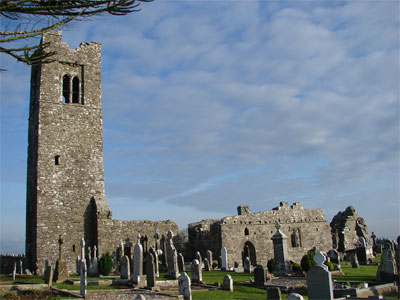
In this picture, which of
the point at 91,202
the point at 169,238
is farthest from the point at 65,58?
the point at 169,238

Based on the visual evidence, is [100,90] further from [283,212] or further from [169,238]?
[283,212]

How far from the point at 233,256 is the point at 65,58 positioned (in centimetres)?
1881

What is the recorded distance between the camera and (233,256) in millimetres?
29219

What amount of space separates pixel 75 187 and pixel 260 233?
14393mm

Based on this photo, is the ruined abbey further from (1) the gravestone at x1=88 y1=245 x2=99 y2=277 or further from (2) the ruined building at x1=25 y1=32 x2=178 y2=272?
(1) the gravestone at x1=88 y1=245 x2=99 y2=277

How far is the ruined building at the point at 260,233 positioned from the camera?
29.6 metres

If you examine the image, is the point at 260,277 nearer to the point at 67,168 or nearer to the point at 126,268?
the point at 126,268

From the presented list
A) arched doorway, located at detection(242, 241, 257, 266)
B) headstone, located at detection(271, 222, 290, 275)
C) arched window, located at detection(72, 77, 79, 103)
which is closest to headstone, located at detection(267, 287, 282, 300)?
headstone, located at detection(271, 222, 290, 275)

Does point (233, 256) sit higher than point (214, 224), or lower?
lower

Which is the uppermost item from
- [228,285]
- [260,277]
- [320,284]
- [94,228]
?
[94,228]

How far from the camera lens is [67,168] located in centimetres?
2655

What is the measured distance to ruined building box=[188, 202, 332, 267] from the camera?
29578 millimetres

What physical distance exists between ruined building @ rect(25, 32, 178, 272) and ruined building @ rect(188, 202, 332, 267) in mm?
3415

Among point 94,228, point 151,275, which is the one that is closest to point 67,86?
point 94,228
